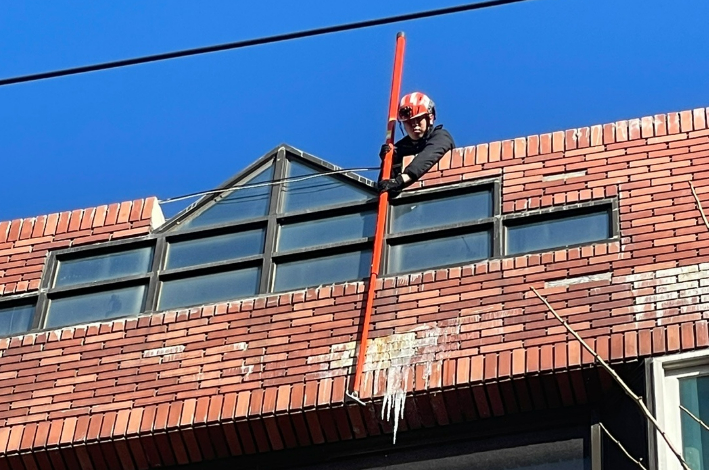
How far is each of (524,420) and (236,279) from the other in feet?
7.85

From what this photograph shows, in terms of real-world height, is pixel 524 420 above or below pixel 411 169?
below

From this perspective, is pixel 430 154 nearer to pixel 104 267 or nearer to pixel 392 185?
pixel 392 185

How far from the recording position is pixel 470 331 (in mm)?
9766

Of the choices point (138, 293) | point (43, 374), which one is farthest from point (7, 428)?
point (138, 293)

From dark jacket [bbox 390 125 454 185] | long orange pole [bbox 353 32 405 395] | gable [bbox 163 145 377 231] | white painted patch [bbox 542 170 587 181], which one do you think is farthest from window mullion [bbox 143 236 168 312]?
white painted patch [bbox 542 170 587 181]

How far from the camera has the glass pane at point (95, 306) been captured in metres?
10.9

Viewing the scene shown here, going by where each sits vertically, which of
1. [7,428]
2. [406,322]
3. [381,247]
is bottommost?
[7,428]

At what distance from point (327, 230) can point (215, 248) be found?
2.75ft

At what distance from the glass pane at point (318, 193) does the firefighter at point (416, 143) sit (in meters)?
0.26

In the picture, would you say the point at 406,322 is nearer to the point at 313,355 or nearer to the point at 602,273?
the point at 313,355

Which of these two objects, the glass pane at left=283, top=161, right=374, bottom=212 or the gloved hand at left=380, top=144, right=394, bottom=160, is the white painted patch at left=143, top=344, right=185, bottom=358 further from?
the gloved hand at left=380, top=144, right=394, bottom=160

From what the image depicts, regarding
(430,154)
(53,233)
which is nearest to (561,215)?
(430,154)

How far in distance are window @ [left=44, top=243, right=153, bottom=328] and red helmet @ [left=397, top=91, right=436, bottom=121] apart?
211 centimetres

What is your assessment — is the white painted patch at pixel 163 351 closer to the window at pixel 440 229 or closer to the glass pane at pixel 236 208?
the glass pane at pixel 236 208
